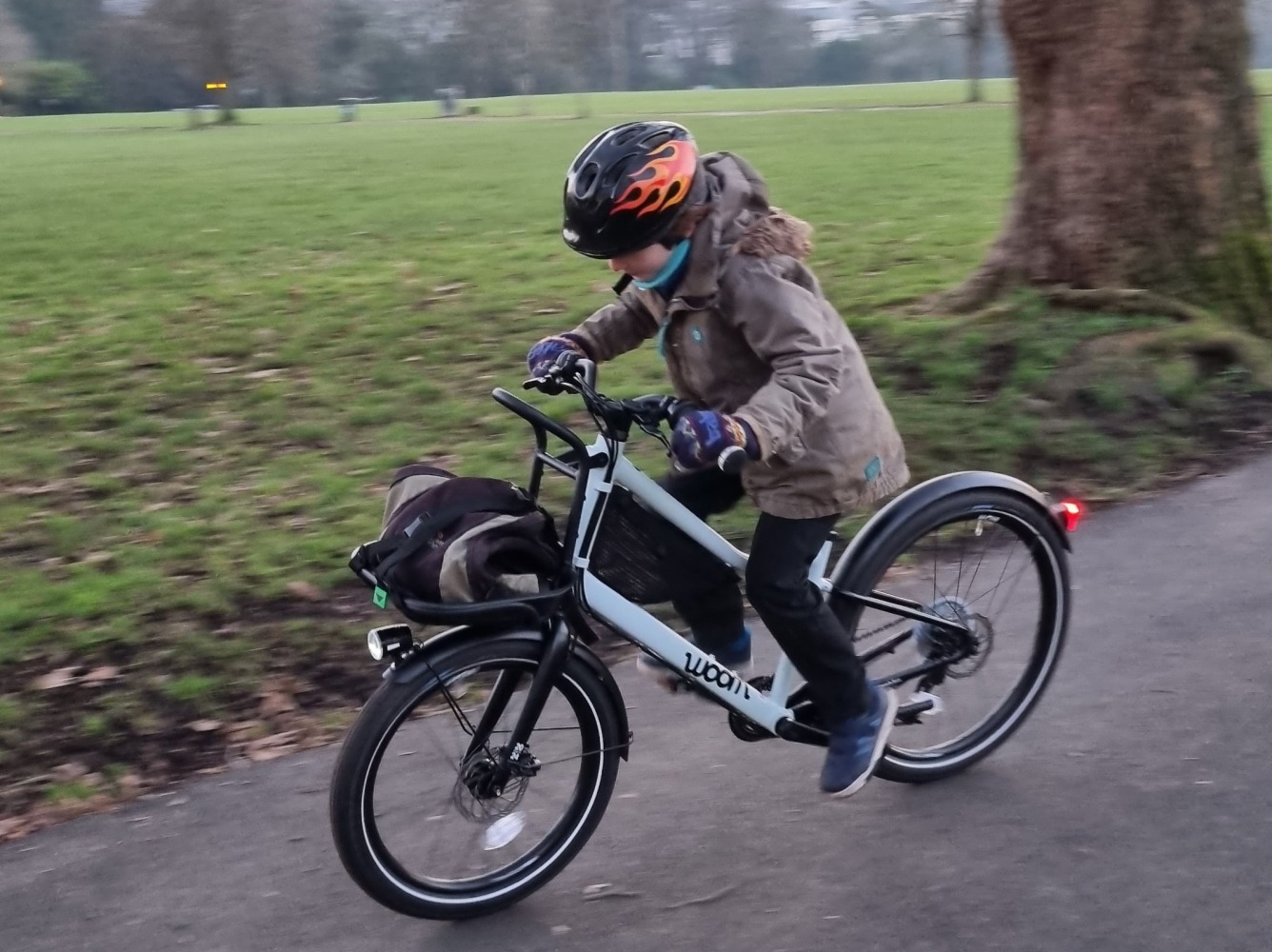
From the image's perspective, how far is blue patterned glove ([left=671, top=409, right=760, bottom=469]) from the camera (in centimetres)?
288

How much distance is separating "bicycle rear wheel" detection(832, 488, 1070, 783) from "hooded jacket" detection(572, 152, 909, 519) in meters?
0.46

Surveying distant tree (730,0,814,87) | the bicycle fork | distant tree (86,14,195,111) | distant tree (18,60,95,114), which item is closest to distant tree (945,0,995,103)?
distant tree (86,14,195,111)

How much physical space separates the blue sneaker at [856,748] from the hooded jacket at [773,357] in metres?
0.62

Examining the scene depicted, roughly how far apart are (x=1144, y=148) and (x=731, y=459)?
18.0 ft

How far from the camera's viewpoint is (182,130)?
1917 inches

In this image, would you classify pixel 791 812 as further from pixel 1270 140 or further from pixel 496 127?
pixel 496 127

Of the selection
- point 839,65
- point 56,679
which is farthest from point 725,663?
point 839,65

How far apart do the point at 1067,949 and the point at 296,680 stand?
2.62 m

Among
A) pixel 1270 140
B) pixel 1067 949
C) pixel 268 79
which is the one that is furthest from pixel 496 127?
pixel 1067 949

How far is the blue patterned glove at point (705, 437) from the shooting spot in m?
2.88

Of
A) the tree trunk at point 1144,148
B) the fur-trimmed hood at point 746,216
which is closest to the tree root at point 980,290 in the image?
the tree trunk at point 1144,148

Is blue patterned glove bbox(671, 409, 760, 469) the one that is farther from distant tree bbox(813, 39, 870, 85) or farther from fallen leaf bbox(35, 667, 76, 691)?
distant tree bbox(813, 39, 870, 85)

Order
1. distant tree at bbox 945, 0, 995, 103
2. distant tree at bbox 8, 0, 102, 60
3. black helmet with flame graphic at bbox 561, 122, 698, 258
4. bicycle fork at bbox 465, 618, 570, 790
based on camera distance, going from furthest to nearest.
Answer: distant tree at bbox 8, 0, 102, 60, distant tree at bbox 945, 0, 995, 103, bicycle fork at bbox 465, 618, 570, 790, black helmet with flame graphic at bbox 561, 122, 698, 258

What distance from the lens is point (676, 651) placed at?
3.50 meters
